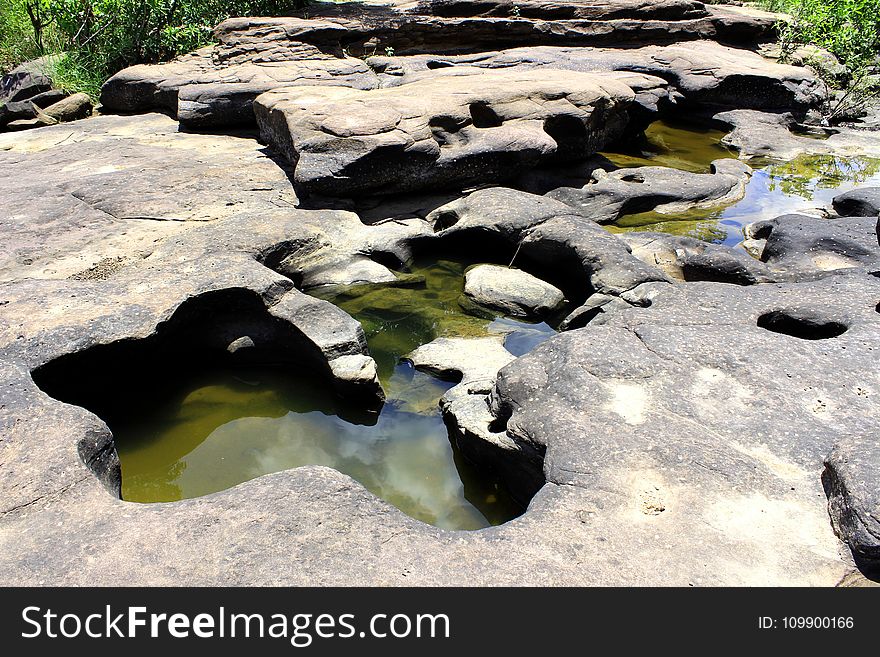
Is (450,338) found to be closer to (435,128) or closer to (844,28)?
(435,128)

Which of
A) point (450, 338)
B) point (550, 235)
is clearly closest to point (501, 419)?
point (450, 338)

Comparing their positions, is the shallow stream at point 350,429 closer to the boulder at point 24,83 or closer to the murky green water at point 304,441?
the murky green water at point 304,441

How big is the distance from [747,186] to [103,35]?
930cm

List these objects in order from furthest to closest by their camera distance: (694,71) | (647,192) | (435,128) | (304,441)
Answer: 1. (694,71)
2. (647,192)
3. (435,128)
4. (304,441)

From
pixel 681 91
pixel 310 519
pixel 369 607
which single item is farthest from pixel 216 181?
pixel 681 91

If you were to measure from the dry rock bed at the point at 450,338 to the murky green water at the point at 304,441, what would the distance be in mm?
144

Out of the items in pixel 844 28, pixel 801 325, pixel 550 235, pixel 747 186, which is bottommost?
pixel 747 186

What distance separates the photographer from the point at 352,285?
17.8 feet

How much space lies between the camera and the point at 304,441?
388cm

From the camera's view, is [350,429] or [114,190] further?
[114,190]

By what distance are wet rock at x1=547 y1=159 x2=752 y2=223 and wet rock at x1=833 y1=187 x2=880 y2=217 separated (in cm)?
104

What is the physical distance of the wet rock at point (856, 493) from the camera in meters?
2.46

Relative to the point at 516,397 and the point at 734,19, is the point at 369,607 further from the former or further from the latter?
the point at 734,19

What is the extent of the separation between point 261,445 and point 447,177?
3565mm
